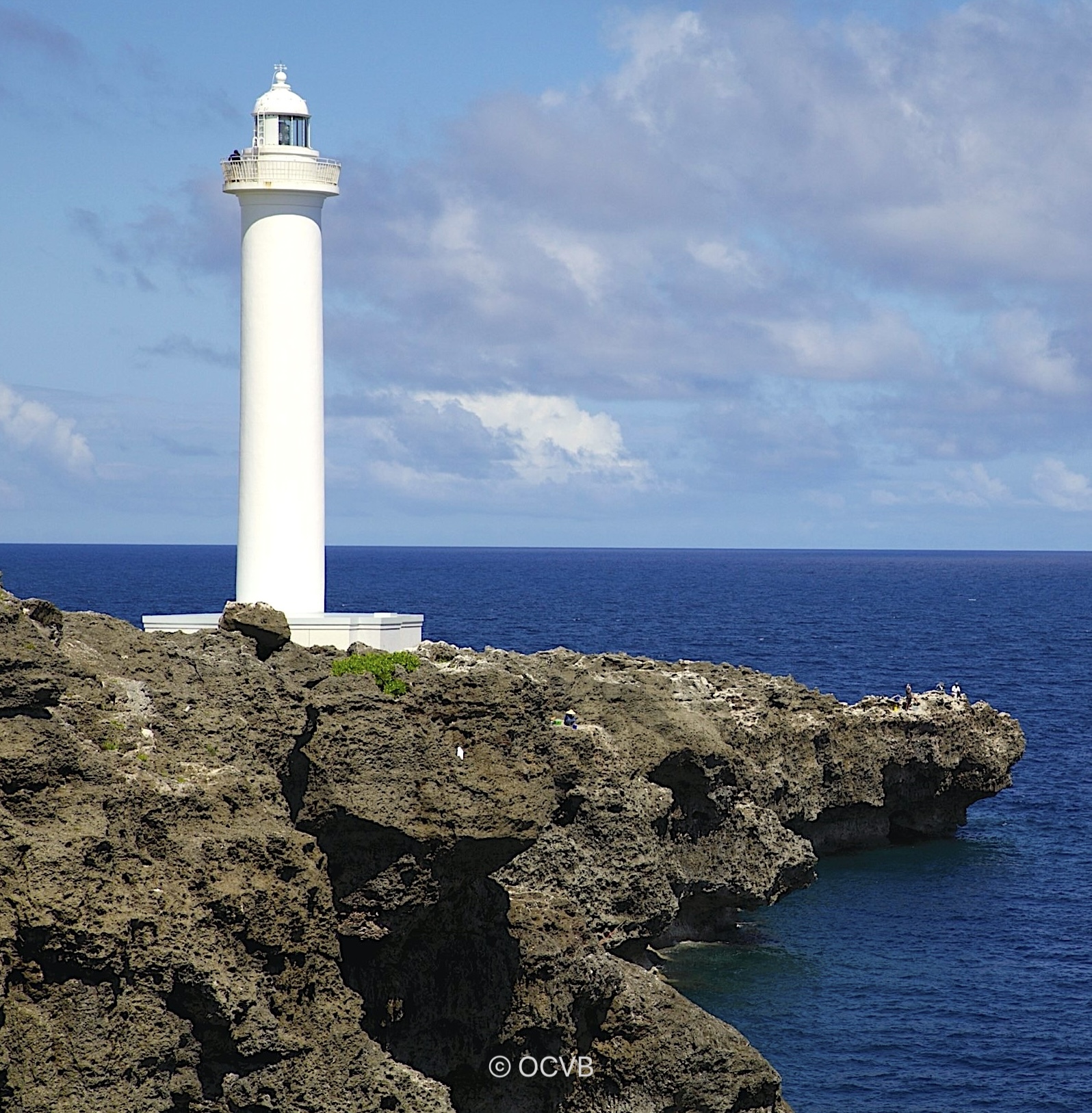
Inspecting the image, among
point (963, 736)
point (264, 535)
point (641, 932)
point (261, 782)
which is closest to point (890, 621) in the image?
point (963, 736)

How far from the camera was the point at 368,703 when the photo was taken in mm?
17109

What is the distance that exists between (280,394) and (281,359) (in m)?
0.84

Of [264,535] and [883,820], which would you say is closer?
[264,535]

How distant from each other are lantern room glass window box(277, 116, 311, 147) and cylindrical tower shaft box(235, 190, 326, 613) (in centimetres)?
158

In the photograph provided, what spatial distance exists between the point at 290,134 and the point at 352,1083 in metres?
28.4

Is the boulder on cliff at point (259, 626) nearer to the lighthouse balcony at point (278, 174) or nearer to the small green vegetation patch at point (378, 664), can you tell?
the small green vegetation patch at point (378, 664)

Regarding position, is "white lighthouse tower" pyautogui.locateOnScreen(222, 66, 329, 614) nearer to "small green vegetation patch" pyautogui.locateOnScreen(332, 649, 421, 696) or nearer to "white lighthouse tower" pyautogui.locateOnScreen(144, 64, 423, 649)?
"white lighthouse tower" pyautogui.locateOnScreen(144, 64, 423, 649)

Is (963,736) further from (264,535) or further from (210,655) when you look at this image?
(210,655)

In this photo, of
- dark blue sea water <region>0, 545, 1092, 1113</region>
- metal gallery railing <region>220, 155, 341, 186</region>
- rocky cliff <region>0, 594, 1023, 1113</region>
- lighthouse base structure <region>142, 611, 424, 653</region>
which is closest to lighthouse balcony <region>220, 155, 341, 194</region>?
metal gallery railing <region>220, 155, 341, 186</region>

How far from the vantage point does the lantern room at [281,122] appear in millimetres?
37625

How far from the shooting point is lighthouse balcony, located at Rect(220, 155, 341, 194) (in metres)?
36.9

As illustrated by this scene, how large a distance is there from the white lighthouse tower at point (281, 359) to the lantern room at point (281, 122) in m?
0.02

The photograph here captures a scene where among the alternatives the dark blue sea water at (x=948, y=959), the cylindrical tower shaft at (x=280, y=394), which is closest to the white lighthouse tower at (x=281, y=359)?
the cylindrical tower shaft at (x=280, y=394)

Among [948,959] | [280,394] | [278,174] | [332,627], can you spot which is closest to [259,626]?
[332,627]
